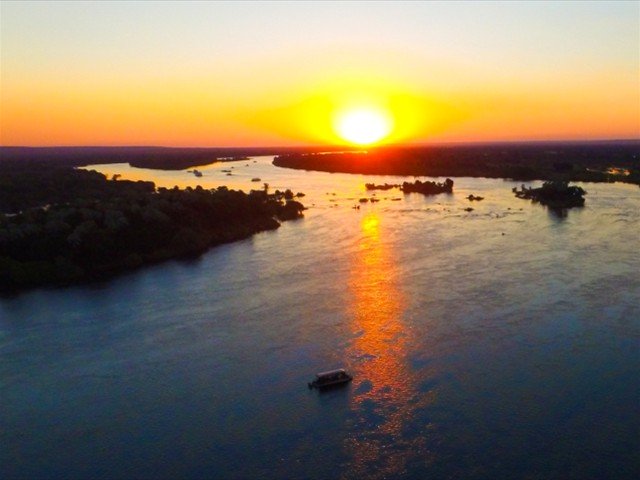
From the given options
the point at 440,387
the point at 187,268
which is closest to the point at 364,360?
the point at 440,387

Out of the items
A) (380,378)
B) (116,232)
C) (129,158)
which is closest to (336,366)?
(380,378)

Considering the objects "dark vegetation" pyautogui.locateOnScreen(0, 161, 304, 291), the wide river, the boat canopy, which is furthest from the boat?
"dark vegetation" pyautogui.locateOnScreen(0, 161, 304, 291)

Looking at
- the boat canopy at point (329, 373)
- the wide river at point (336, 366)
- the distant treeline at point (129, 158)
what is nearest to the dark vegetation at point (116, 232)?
the wide river at point (336, 366)

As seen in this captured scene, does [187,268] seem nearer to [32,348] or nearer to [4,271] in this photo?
[4,271]

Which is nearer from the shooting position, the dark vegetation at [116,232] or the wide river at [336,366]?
the wide river at [336,366]

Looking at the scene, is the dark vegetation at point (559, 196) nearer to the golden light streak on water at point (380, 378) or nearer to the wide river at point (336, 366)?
the wide river at point (336, 366)

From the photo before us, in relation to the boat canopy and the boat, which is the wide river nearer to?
the boat
